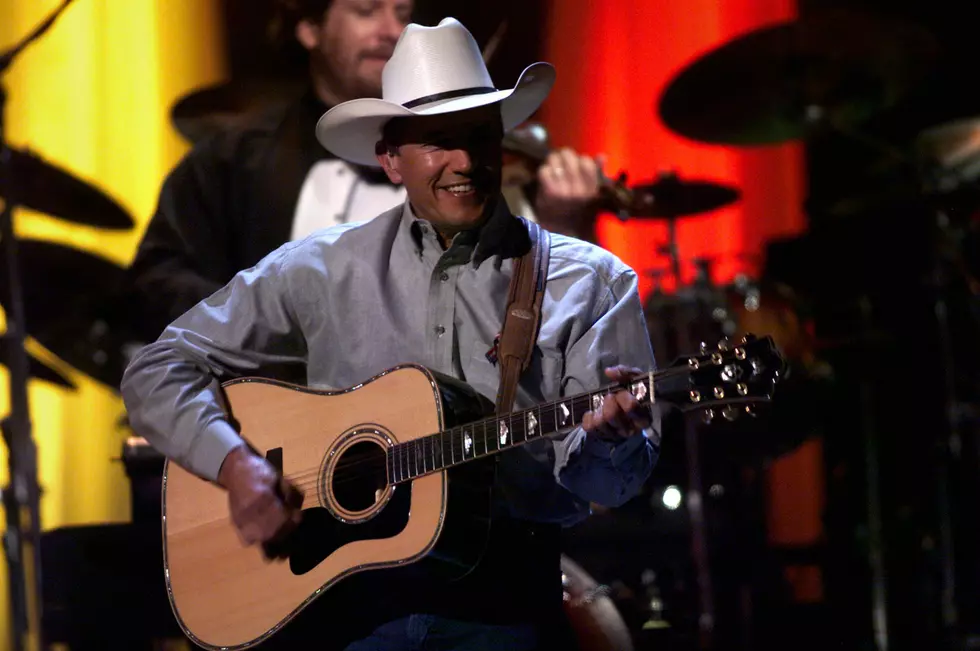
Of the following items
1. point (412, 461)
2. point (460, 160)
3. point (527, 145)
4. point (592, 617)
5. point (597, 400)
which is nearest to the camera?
point (597, 400)

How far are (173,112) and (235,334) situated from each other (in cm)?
247

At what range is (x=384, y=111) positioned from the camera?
2.75m

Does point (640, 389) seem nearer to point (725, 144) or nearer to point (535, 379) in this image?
point (535, 379)

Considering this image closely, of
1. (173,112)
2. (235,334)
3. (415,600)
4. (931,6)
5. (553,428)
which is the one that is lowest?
(415,600)

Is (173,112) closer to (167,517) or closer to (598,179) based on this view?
(598,179)

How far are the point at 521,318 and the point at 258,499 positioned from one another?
73 cm

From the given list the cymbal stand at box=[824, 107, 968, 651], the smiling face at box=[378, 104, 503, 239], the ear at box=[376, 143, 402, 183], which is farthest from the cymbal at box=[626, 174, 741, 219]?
the smiling face at box=[378, 104, 503, 239]

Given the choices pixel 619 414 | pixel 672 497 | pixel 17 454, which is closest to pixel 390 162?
pixel 619 414

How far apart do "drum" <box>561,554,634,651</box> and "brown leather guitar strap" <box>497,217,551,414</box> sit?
4.11 ft

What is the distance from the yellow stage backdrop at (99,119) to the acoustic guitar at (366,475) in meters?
3.42

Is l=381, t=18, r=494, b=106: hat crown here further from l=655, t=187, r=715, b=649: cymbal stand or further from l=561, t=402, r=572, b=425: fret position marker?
l=655, t=187, r=715, b=649: cymbal stand

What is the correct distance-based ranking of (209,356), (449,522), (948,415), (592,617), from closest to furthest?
(449,522)
(209,356)
(592,617)
(948,415)

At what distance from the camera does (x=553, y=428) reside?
7.36 feet

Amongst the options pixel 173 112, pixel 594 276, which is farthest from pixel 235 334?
pixel 173 112
